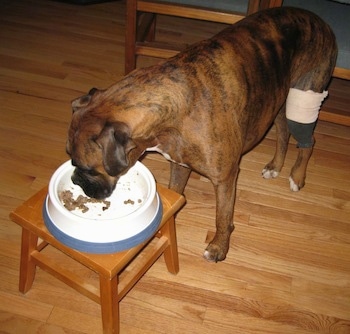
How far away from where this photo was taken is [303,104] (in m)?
2.12

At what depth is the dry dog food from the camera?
65.6 inches

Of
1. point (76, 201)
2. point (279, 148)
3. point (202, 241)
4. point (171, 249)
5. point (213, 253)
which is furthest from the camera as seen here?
point (279, 148)

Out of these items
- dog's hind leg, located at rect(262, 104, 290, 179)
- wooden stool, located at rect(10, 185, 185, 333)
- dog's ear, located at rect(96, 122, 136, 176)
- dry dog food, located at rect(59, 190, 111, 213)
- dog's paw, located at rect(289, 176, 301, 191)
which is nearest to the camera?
dog's ear, located at rect(96, 122, 136, 176)

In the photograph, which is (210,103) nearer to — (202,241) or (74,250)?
(74,250)

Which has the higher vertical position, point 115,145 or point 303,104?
point 115,145

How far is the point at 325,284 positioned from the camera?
210 cm

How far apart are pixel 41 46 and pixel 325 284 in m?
3.00

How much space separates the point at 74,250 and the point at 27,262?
0.41m

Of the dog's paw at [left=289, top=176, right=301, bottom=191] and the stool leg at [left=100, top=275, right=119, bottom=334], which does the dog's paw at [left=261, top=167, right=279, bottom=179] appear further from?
the stool leg at [left=100, top=275, right=119, bottom=334]

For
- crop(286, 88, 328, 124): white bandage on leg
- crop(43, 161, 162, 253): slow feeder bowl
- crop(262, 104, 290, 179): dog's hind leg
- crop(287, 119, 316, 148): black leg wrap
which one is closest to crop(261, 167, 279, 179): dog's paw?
crop(262, 104, 290, 179): dog's hind leg

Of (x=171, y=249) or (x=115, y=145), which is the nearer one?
(x=115, y=145)

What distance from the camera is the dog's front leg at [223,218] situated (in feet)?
5.97

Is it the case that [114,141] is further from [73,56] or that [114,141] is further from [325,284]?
[73,56]

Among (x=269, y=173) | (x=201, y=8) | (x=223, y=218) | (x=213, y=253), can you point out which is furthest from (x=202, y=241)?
(x=201, y=8)
